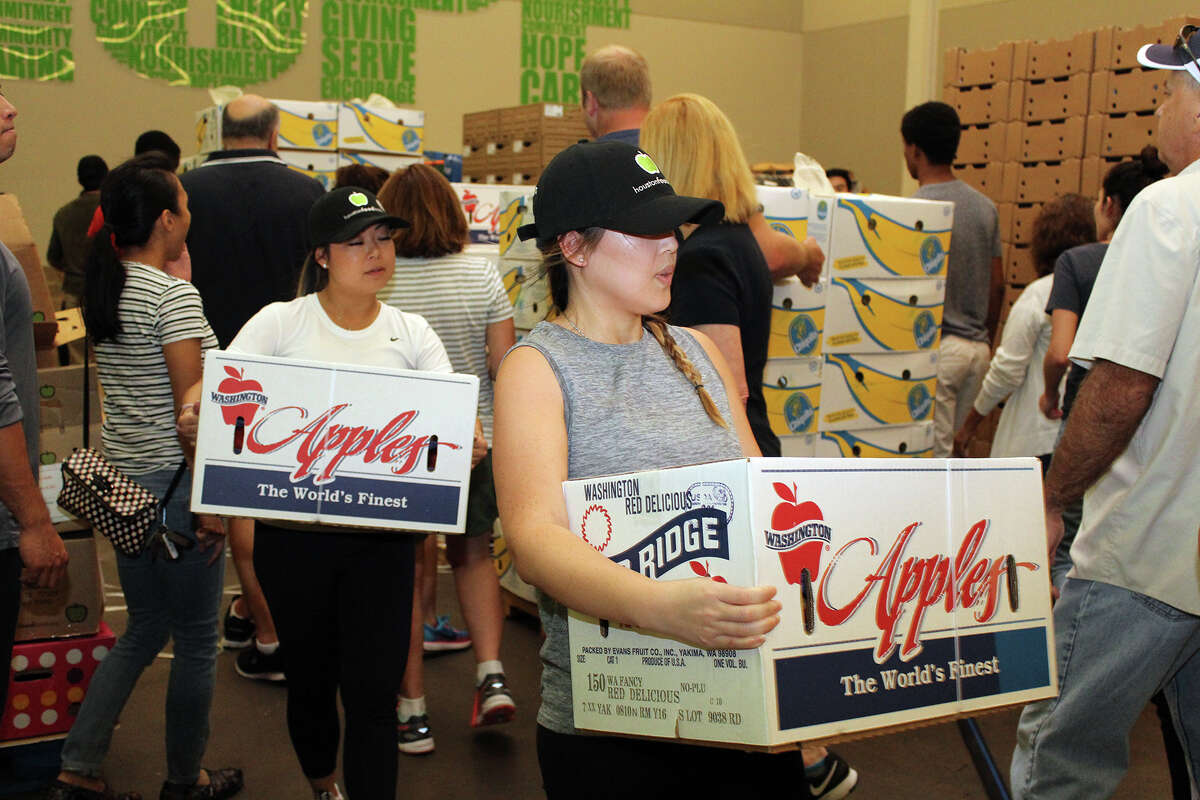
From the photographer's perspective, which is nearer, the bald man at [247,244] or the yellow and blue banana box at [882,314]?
the bald man at [247,244]

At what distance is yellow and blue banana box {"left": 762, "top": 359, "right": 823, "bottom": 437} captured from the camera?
421 centimetres

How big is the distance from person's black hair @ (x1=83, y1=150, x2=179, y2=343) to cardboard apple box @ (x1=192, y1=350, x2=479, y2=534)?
0.59m

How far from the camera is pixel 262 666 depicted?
4078 mm

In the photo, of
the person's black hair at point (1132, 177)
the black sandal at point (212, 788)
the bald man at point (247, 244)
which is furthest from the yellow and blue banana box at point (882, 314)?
the black sandal at point (212, 788)

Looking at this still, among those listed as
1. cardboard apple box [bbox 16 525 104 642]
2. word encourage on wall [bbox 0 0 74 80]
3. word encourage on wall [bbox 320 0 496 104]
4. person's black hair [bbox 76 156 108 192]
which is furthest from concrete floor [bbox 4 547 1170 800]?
word encourage on wall [bbox 320 0 496 104]

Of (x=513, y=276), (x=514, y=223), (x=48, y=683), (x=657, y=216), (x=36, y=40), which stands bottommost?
(x=48, y=683)

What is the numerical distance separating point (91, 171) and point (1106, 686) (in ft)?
24.1

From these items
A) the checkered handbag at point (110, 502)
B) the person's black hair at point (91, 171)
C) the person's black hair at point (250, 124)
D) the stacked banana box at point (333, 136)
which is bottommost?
the checkered handbag at point (110, 502)

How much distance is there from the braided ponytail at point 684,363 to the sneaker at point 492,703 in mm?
2122

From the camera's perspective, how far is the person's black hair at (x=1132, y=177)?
344cm

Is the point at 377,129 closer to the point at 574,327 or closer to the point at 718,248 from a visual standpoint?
the point at 718,248

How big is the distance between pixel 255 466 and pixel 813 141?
12.2 meters

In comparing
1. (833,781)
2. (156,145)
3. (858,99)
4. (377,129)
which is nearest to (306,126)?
(377,129)

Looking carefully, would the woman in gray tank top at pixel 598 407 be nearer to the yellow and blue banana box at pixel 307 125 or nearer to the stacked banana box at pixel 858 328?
the stacked banana box at pixel 858 328
